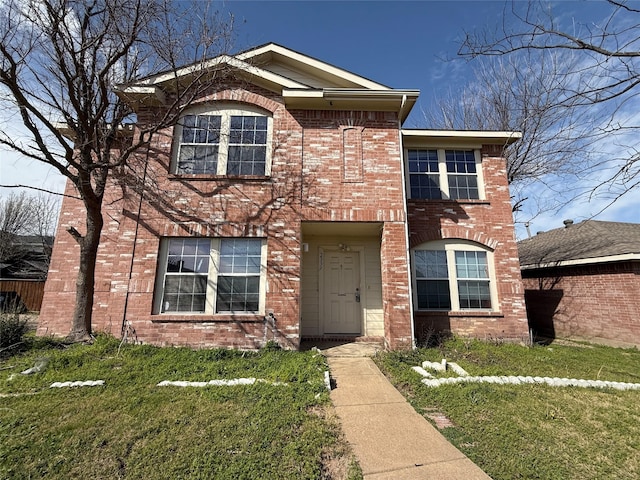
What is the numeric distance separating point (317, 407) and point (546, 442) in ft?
8.37

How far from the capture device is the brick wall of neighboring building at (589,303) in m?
7.84

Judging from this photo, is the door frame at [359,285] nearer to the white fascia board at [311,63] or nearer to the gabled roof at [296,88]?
the gabled roof at [296,88]

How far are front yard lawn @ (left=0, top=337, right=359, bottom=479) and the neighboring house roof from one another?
8923 mm

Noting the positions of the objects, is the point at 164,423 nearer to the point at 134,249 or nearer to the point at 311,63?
the point at 134,249

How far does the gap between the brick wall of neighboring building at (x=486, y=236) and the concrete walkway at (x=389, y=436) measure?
3.34m

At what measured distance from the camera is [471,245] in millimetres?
7828

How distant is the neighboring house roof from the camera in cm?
819

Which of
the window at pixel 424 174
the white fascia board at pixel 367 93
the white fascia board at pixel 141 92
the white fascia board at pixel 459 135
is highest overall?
the white fascia board at pixel 367 93

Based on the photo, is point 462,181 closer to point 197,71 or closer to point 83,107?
point 197,71

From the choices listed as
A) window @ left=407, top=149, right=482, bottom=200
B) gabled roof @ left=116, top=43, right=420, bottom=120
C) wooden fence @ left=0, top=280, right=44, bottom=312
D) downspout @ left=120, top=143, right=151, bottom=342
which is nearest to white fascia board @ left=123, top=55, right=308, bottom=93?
gabled roof @ left=116, top=43, right=420, bottom=120

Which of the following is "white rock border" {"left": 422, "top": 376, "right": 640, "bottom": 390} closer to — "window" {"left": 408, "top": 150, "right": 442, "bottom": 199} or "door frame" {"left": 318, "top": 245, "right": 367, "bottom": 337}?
"door frame" {"left": 318, "top": 245, "right": 367, "bottom": 337}

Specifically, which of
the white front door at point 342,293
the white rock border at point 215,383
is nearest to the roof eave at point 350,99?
the white front door at point 342,293

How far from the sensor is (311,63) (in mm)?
7961

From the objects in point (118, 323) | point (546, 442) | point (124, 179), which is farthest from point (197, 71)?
point (546, 442)
